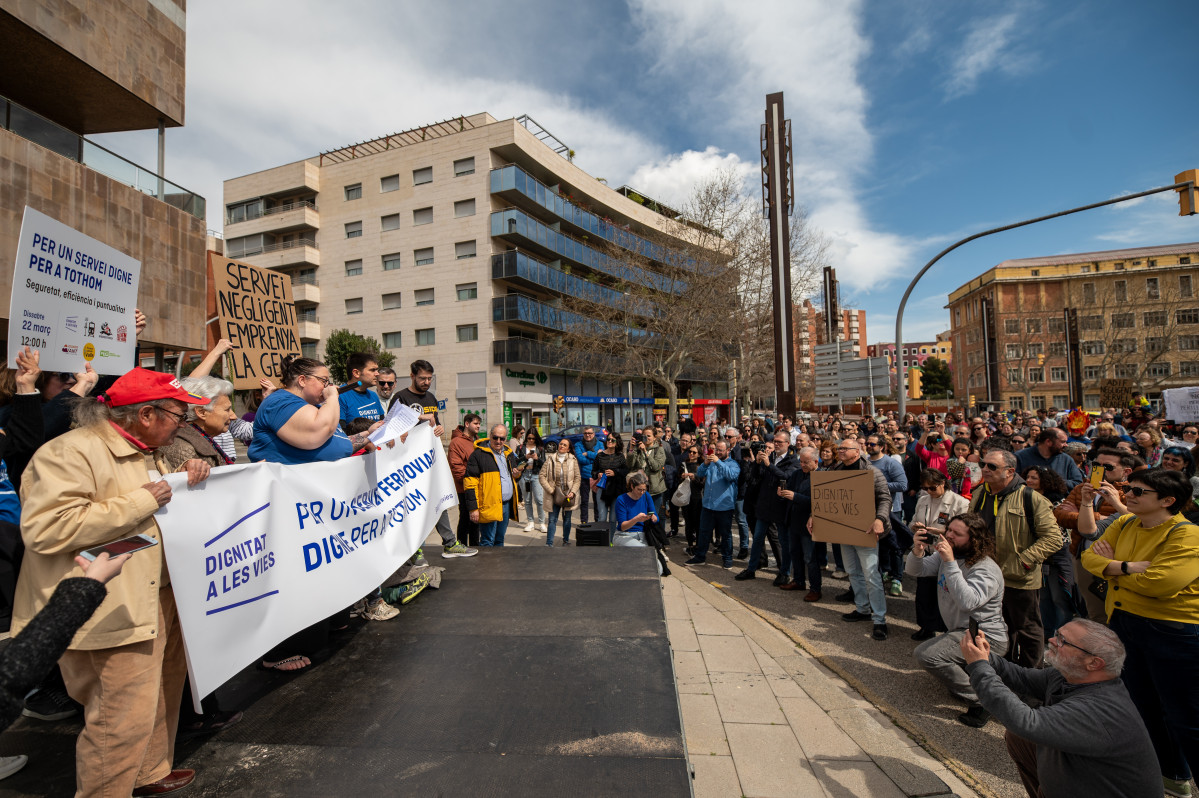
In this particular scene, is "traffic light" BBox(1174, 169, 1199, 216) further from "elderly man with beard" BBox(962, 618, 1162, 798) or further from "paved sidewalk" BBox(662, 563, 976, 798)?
"elderly man with beard" BBox(962, 618, 1162, 798)

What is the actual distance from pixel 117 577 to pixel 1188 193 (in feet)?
49.9

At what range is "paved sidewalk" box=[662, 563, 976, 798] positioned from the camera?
10.9ft

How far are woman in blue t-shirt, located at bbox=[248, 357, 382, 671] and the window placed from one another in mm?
59330

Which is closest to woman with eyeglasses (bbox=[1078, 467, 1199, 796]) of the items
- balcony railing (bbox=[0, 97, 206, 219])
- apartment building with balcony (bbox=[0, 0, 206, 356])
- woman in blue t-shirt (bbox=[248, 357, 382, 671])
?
woman in blue t-shirt (bbox=[248, 357, 382, 671])

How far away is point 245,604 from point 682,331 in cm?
2194

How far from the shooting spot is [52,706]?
9.50 ft

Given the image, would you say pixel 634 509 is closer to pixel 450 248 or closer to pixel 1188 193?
pixel 1188 193

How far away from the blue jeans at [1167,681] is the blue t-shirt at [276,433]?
4.96 metres

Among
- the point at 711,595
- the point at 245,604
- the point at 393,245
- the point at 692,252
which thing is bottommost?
the point at 711,595

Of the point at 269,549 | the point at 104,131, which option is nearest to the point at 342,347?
the point at 104,131

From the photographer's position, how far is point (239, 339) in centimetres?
546

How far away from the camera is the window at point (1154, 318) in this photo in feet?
145

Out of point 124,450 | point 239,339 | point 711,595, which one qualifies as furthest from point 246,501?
point 711,595

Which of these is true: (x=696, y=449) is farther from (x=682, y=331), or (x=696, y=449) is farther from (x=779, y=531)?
(x=682, y=331)
